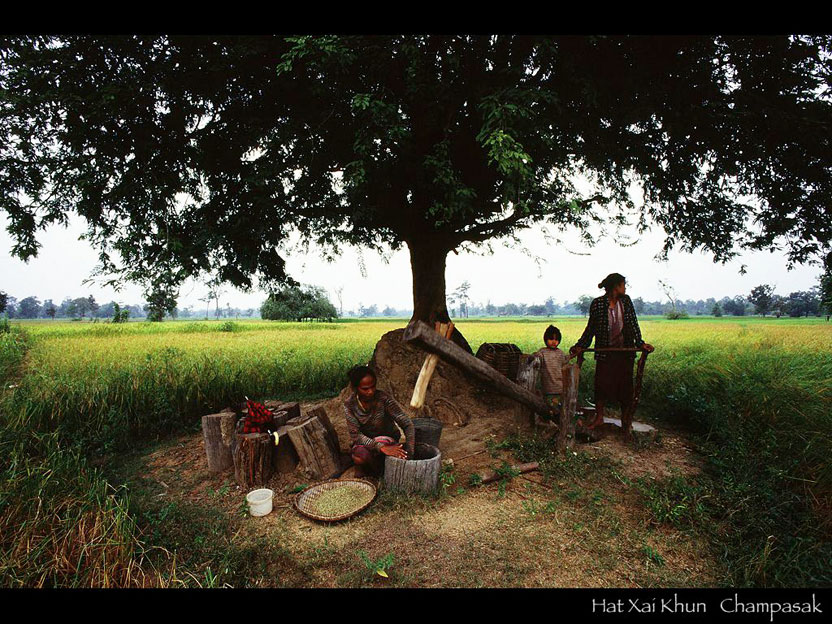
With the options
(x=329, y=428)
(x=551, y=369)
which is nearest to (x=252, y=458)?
(x=329, y=428)

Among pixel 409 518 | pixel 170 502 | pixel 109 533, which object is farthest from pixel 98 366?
pixel 409 518

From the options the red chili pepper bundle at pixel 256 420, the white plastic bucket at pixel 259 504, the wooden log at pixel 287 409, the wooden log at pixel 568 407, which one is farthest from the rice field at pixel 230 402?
the wooden log at pixel 287 409

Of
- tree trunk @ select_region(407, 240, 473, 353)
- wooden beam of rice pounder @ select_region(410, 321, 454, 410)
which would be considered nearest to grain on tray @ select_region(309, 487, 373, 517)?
wooden beam of rice pounder @ select_region(410, 321, 454, 410)

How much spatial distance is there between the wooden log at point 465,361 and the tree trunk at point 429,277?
3.53m

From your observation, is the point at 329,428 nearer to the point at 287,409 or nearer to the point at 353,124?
the point at 287,409

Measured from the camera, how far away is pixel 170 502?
4.38 meters

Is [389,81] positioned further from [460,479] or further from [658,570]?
[658,570]

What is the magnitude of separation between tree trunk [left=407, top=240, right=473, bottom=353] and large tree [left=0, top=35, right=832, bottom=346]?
1913mm

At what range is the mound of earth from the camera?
20.9 feet

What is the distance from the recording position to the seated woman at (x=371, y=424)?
4.57 metres

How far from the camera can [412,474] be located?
420 centimetres

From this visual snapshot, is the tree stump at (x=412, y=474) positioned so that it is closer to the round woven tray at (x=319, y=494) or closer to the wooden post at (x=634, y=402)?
the round woven tray at (x=319, y=494)
